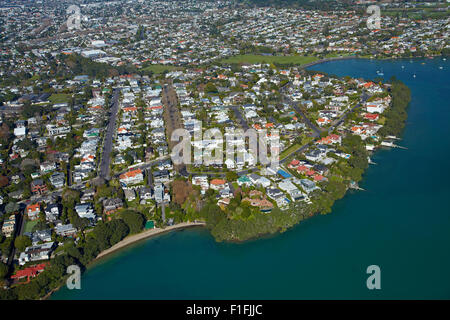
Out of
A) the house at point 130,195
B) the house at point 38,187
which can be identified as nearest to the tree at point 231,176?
the house at point 130,195

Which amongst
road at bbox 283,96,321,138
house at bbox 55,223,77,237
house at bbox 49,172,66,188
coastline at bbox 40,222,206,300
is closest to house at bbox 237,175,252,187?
coastline at bbox 40,222,206,300

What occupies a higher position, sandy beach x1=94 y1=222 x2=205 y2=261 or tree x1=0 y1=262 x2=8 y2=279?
tree x1=0 y1=262 x2=8 y2=279

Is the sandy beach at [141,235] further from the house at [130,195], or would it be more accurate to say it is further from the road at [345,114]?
the road at [345,114]

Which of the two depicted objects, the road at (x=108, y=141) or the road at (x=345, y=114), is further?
the road at (x=345, y=114)

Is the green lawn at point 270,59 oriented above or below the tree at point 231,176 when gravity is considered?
above

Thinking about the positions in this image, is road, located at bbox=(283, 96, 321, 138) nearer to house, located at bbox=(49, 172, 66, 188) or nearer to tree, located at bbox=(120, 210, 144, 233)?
tree, located at bbox=(120, 210, 144, 233)

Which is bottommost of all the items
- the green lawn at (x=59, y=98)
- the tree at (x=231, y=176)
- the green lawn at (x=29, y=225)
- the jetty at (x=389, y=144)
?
the green lawn at (x=29, y=225)
